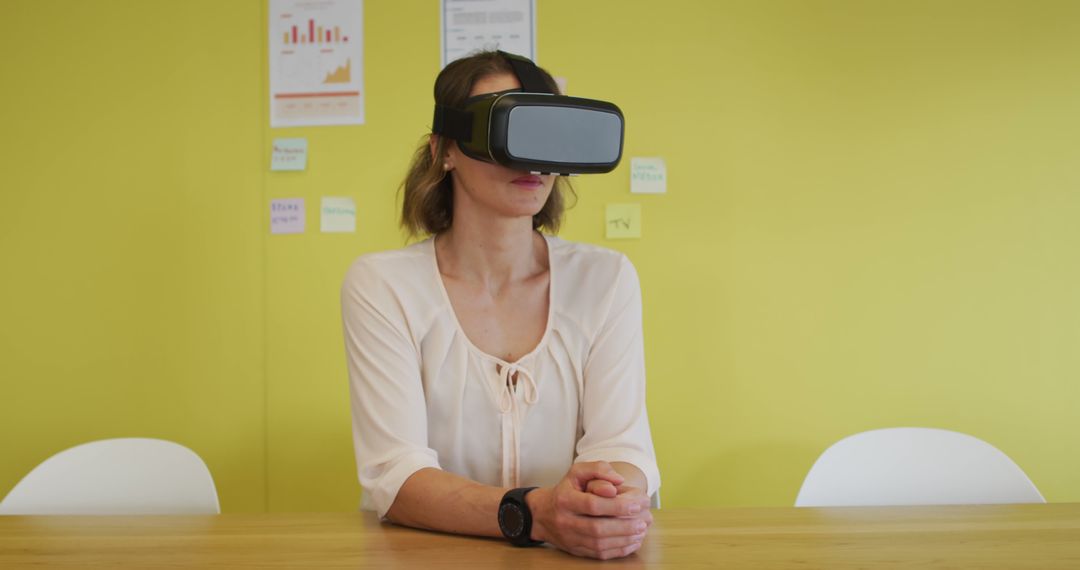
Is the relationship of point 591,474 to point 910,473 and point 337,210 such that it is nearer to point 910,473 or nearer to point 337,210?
point 910,473

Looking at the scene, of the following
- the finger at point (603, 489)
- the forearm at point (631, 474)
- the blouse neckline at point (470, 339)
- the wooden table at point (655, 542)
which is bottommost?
the wooden table at point (655, 542)

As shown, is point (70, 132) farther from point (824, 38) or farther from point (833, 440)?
point (833, 440)

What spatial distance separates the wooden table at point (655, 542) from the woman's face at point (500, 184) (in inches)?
19.5

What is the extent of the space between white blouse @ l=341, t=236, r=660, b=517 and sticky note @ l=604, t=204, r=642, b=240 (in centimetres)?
86

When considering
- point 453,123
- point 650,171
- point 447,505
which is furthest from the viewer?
point 650,171

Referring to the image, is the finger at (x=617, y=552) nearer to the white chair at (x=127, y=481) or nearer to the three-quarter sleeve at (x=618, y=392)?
the three-quarter sleeve at (x=618, y=392)

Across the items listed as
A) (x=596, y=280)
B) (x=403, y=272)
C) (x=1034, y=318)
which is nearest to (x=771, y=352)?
(x=1034, y=318)

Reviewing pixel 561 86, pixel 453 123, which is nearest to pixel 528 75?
pixel 453 123

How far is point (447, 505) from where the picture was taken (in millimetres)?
1150

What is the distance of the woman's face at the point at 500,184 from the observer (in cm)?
133

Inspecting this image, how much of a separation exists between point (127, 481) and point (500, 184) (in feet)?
3.00

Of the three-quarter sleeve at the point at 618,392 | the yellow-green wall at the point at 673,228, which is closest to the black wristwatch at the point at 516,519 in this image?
the three-quarter sleeve at the point at 618,392

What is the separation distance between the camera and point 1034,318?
7.28ft

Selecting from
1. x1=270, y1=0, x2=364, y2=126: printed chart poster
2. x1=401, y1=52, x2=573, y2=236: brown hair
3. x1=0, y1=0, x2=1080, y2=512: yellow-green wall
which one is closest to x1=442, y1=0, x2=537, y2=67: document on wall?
x1=0, y1=0, x2=1080, y2=512: yellow-green wall
